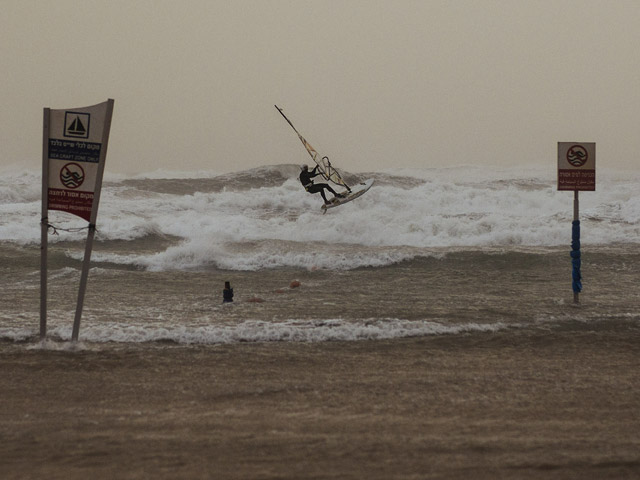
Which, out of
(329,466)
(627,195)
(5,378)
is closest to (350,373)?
(329,466)

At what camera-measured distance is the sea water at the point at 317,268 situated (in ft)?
29.2

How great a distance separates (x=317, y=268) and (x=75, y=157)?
27.9 ft

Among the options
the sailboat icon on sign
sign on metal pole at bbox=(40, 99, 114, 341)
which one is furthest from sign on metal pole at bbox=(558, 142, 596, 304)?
the sailboat icon on sign

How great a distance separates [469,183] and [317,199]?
17.0 metres

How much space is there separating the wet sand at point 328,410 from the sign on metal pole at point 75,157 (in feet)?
5.36

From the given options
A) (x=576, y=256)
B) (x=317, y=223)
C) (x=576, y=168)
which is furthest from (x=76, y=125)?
(x=317, y=223)

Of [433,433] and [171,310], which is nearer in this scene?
[433,433]

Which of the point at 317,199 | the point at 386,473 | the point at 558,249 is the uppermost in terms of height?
the point at 317,199

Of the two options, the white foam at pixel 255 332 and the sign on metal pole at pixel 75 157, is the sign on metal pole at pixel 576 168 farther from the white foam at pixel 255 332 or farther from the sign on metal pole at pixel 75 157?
the sign on metal pole at pixel 75 157

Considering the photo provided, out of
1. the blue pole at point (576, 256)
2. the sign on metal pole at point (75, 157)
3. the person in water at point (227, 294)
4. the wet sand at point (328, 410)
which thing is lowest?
the wet sand at point (328, 410)

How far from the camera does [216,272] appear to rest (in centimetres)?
1520

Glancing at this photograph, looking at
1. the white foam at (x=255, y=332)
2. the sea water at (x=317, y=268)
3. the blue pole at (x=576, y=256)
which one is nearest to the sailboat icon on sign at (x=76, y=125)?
the sea water at (x=317, y=268)

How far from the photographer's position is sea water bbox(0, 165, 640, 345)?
8.91m

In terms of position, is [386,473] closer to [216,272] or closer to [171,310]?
[171,310]
